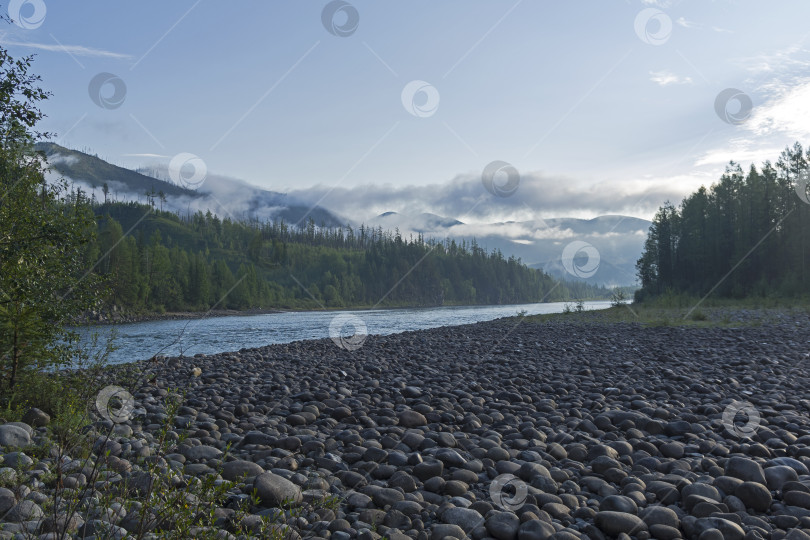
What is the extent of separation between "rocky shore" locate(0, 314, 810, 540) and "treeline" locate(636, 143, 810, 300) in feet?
149

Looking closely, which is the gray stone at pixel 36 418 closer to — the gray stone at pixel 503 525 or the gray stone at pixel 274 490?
the gray stone at pixel 274 490

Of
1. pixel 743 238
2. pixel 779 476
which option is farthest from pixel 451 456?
pixel 743 238

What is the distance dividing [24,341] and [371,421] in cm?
612

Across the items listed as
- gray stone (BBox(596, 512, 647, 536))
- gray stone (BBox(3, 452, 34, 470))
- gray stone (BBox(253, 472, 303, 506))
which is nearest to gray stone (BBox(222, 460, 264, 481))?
gray stone (BBox(253, 472, 303, 506))

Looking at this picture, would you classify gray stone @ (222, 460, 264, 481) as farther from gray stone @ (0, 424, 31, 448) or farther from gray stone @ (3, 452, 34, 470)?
gray stone @ (0, 424, 31, 448)

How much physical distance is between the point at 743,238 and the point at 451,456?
68.3 meters

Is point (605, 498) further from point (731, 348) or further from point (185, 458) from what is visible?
point (731, 348)

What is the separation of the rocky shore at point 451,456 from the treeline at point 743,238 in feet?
149

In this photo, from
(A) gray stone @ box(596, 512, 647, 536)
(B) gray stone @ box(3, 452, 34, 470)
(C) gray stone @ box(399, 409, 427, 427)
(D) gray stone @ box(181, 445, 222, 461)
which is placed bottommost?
(A) gray stone @ box(596, 512, 647, 536)

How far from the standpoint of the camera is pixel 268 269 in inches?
6668

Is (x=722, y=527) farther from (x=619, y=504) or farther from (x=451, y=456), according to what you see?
(x=451, y=456)

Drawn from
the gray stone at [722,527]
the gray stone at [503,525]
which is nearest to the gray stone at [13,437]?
the gray stone at [503,525]

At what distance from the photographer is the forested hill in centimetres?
9344

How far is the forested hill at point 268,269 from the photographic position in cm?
9344
